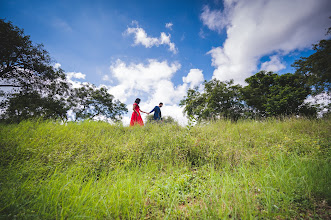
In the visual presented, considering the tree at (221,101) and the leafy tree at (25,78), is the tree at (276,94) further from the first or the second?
the leafy tree at (25,78)

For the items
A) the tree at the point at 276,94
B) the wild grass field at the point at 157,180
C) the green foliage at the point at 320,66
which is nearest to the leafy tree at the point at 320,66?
the green foliage at the point at 320,66

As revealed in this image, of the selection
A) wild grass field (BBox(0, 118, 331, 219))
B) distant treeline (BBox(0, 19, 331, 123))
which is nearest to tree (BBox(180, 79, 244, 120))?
distant treeline (BBox(0, 19, 331, 123))

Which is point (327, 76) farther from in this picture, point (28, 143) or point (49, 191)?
point (28, 143)

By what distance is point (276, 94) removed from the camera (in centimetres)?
1859

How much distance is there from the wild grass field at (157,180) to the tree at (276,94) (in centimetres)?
1552

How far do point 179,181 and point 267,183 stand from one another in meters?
1.63

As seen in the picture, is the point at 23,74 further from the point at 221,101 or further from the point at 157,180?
the point at 221,101

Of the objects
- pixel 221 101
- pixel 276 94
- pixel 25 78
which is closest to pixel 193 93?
pixel 221 101

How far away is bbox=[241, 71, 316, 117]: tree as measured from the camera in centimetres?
1698

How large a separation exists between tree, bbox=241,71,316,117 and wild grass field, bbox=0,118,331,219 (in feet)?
50.9

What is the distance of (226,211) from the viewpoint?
167cm

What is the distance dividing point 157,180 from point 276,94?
78.1 feet

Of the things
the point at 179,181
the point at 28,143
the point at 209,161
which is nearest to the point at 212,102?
the point at 209,161

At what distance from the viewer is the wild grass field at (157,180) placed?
67.0 inches
